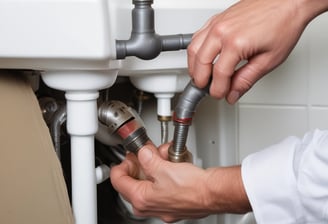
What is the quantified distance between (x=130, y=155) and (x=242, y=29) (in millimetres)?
268

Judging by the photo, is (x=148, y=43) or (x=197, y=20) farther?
(x=197, y=20)

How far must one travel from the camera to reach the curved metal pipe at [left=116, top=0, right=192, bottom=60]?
1.90 ft

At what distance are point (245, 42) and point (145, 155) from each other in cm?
20

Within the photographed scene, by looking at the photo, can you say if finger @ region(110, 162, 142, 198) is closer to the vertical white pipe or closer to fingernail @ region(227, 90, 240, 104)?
the vertical white pipe

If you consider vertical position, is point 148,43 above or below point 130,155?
above

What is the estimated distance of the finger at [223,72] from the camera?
1.87ft

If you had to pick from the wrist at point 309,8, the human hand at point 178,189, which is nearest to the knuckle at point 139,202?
the human hand at point 178,189

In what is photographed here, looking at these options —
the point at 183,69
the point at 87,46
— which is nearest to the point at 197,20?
the point at 183,69

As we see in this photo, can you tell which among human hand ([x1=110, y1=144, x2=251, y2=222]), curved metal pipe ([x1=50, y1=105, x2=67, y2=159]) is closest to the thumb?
human hand ([x1=110, y1=144, x2=251, y2=222])

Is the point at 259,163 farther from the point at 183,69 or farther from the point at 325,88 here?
the point at 325,88

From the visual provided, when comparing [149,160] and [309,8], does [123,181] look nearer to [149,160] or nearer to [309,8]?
[149,160]

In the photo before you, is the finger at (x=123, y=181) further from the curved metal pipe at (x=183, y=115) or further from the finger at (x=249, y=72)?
the finger at (x=249, y=72)

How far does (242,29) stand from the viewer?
1.87ft

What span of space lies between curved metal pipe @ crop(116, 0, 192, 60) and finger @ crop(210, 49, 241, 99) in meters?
0.07
